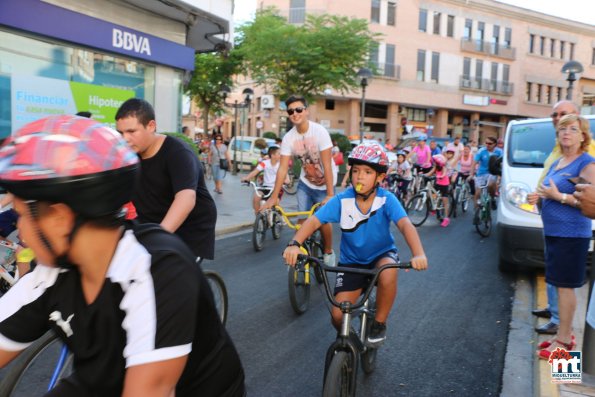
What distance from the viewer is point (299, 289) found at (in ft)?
17.0

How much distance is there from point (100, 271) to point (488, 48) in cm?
4946

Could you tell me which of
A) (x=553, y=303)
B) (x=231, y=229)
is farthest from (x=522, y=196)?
(x=231, y=229)

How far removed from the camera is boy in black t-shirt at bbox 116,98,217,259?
3.18 metres

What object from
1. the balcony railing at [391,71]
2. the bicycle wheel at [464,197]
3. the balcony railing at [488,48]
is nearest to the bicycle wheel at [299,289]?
the bicycle wheel at [464,197]

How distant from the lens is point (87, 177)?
3.76 ft

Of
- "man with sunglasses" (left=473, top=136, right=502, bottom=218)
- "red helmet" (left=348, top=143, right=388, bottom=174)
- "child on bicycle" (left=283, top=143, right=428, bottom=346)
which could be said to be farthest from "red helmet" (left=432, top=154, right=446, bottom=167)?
"red helmet" (left=348, top=143, right=388, bottom=174)

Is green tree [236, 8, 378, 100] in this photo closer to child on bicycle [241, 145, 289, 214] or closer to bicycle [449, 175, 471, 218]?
bicycle [449, 175, 471, 218]

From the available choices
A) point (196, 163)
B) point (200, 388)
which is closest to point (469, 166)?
point (196, 163)

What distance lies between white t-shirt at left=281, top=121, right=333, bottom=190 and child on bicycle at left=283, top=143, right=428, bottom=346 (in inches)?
81.8

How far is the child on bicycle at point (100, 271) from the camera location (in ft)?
3.77

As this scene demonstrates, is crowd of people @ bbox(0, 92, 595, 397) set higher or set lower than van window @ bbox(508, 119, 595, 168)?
lower

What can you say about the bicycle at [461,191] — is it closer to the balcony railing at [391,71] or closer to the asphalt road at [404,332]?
the asphalt road at [404,332]

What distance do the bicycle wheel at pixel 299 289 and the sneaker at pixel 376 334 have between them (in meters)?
1.57

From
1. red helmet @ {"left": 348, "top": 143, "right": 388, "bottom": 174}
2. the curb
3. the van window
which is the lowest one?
the curb
